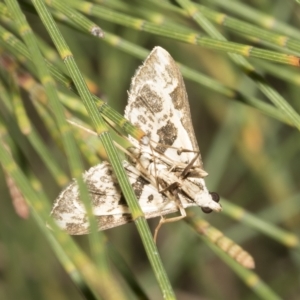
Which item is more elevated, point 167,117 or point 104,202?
point 167,117

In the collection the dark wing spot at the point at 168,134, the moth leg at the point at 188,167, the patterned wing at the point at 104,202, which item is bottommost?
the patterned wing at the point at 104,202

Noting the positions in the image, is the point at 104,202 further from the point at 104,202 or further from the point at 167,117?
the point at 167,117

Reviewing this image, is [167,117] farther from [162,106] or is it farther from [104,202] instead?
[104,202]

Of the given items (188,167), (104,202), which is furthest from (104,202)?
(188,167)

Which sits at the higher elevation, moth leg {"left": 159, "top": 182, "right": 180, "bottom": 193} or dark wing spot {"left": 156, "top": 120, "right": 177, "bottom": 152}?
dark wing spot {"left": 156, "top": 120, "right": 177, "bottom": 152}

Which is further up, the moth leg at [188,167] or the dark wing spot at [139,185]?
the moth leg at [188,167]

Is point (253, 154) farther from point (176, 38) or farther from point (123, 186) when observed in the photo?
point (123, 186)
